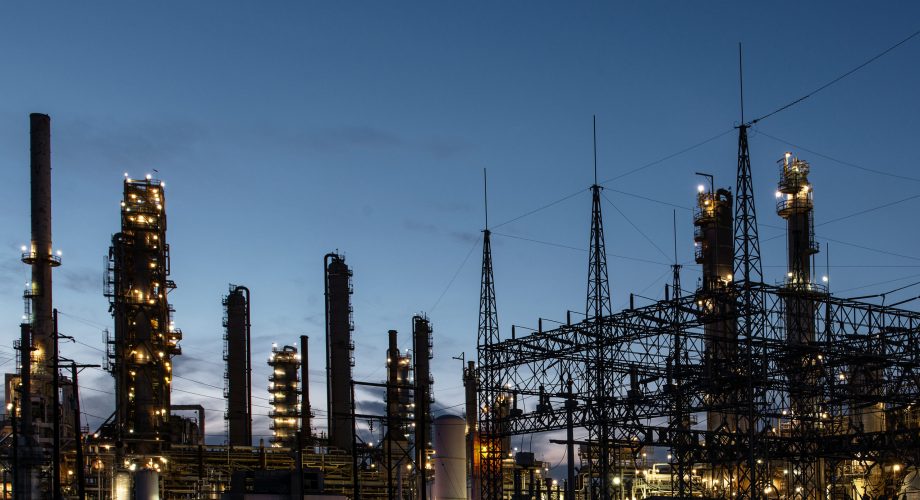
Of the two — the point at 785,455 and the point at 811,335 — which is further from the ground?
the point at 811,335

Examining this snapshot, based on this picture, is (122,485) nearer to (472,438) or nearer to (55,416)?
(55,416)

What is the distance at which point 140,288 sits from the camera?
193ft

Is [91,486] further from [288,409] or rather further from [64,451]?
[288,409]

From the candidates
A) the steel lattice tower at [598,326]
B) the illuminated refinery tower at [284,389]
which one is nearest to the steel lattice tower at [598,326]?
the steel lattice tower at [598,326]

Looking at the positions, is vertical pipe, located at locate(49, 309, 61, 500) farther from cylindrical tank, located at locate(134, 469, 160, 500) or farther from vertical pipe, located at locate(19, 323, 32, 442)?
cylindrical tank, located at locate(134, 469, 160, 500)

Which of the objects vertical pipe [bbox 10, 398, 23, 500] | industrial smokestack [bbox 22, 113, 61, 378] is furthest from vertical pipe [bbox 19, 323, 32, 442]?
industrial smokestack [bbox 22, 113, 61, 378]

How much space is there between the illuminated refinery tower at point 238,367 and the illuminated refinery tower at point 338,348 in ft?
16.5

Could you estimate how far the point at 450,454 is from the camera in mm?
55500

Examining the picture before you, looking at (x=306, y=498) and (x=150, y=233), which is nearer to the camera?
(x=306, y=498)

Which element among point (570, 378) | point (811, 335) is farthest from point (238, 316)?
point (811, 335)

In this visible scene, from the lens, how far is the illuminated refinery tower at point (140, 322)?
57.9 metres

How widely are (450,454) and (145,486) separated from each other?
50.8ft

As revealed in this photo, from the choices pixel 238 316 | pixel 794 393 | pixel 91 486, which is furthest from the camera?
pixel 238 316

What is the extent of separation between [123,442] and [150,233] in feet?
37.8
